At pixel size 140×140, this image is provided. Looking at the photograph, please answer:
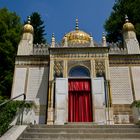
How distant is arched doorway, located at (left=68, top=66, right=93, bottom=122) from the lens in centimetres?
1357

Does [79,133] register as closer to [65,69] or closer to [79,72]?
[65,69]

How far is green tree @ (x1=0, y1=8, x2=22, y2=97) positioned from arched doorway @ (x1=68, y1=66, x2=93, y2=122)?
742 cm

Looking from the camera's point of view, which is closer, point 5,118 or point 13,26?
point 5,118

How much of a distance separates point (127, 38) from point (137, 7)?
8.19 metres

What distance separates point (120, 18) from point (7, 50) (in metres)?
12.0

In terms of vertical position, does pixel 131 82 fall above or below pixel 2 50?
below

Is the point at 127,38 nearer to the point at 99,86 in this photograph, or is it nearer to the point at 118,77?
the point at 118,77

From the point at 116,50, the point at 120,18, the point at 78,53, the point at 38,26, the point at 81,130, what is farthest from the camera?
the point at 38,26

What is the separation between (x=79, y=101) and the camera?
1398 centimetres

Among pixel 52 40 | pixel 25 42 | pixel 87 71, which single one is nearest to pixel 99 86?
pixel 87 71

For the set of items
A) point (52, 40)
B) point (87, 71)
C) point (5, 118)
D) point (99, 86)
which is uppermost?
point (52, 40)

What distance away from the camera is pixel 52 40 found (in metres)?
16.1

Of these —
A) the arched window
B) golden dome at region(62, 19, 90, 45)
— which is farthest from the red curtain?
golden dome at region(62, 19, 90, 45)

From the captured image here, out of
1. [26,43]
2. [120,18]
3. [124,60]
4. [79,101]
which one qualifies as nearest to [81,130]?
[79,101]
